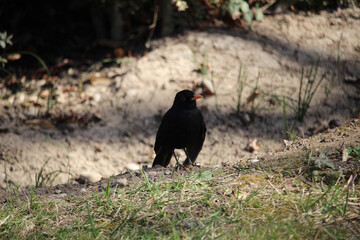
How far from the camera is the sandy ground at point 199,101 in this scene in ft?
15.8

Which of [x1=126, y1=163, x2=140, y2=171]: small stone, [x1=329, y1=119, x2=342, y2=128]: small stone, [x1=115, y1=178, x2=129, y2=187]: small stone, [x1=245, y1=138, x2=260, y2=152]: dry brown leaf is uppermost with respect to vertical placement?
[x1=115, y1=178, x2=129, y2=187]: small stone

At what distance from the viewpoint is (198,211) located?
252 cm

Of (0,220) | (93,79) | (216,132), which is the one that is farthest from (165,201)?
(93,79)

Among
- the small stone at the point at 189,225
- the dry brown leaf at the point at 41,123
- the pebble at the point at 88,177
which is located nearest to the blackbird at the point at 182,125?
the pebble at the point at 88,177

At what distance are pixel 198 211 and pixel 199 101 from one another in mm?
2953

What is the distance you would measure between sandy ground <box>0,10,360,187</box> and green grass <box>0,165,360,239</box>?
1772 millimetres

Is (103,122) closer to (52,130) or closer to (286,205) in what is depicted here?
(52,130)

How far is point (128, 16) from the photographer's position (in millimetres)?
6508

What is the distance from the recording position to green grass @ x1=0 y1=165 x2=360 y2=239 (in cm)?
228

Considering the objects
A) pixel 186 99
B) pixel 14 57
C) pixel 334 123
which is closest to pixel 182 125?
pixel 186 99

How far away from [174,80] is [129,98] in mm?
652

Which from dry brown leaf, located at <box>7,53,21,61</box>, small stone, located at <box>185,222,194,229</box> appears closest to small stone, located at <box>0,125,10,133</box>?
dry brown leaf, located at <box>7,53,21,61</box>

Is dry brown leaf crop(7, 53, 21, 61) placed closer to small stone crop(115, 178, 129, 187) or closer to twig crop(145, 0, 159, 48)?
twig crop(145, 0, 159, 48)

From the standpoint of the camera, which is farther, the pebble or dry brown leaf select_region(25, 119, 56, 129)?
dry brown leaf select_region(25, 119, 56, 129)
